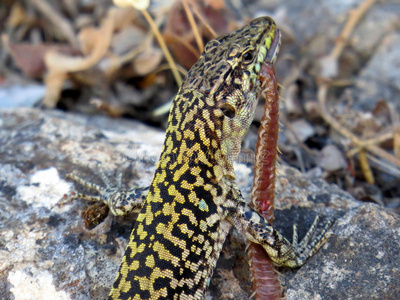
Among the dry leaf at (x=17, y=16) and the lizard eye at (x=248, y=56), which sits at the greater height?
the lizard eye at (x=248, y=56)

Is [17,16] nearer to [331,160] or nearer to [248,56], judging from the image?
[248,56]

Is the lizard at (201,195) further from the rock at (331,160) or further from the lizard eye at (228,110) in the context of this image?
the rock at (331,160)

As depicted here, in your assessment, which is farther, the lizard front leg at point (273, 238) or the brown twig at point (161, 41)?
the brown twig at point (161, 41)

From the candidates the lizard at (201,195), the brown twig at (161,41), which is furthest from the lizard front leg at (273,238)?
the brown twig at (161,41)

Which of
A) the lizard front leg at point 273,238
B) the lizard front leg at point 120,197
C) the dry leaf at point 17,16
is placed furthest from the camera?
the dry leaf at point 17,16

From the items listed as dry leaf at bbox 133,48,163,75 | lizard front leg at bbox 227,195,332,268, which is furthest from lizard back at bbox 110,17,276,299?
dry leaf at bbox 133,48,163,75

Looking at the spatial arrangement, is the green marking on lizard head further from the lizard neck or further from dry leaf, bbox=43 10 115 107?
dry leaf, bbox=43 10 115 107

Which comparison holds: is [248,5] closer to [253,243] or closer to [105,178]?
[105,178]

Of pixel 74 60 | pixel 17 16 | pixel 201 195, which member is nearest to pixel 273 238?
pixel 201 195
